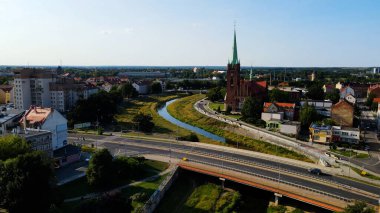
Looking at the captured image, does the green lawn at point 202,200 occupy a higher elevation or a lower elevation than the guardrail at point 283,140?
lower

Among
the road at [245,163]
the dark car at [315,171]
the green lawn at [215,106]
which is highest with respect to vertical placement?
the green lawn at [215,106]

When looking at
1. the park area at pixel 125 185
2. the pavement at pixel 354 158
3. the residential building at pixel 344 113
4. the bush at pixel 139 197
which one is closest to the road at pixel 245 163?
the pavement at pixel 354 158

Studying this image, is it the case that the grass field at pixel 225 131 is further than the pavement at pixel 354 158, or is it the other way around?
the grass field at pixel 225 131

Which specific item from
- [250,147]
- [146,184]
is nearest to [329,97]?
[250,147]

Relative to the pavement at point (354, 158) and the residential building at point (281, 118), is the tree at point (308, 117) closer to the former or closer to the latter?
the residential building at point (281, 118)

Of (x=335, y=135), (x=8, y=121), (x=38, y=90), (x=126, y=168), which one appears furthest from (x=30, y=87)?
(x=335, y=135)

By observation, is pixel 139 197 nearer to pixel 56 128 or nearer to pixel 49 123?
pixel 56 128

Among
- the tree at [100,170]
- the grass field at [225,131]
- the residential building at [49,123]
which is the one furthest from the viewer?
the grass field at [225,131]
